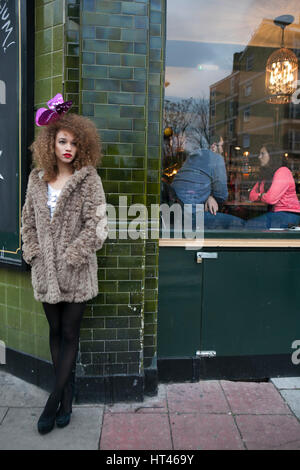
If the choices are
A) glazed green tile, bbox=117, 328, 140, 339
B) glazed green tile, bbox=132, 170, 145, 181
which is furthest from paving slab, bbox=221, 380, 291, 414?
glazed green tile, bbox=132, 170, 145, 181

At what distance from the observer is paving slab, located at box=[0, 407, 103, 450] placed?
2562mm

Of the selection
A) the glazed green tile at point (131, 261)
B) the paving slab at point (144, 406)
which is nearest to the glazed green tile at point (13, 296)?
the glazed green tile at point (131, 261)

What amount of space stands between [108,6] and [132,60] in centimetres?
41

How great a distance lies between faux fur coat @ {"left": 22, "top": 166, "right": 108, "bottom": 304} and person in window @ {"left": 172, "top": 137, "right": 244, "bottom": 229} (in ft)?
3.76

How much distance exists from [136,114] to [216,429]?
2365 millimetres

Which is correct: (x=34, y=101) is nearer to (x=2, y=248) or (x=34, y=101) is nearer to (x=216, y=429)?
(x=2, y=248)

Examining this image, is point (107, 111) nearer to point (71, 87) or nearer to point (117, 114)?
point (117, 114)

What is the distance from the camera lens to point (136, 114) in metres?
2.96

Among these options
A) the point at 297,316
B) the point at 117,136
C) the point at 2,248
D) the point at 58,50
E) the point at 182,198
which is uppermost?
the point at 58,50

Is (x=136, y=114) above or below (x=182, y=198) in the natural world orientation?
above

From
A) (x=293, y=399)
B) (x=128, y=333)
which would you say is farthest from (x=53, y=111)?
(x=293, y=399)
